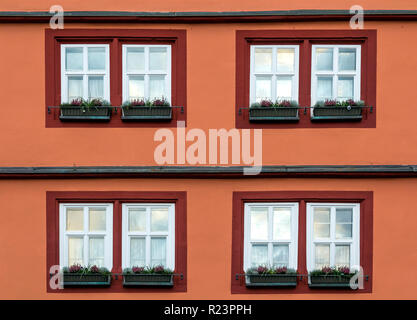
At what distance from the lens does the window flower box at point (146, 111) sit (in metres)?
6.68

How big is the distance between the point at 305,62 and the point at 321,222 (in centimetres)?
239

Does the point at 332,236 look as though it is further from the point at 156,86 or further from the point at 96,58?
the point at 96,58

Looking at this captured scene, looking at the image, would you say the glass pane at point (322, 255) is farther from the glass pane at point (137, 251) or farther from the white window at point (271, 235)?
the glass pane at point (137, 251)

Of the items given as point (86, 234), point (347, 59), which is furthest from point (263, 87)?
point (86, 234)

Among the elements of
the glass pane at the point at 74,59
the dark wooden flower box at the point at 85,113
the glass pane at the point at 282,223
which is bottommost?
the glass pane at the point at 282,223

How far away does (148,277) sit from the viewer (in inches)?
264

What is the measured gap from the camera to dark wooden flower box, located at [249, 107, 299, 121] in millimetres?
6680

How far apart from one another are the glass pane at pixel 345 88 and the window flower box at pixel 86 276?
4.37m

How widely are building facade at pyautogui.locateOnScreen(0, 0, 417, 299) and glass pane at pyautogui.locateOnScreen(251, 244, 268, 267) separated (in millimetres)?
22

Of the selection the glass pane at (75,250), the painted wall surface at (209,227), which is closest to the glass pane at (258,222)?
the painted wall surface at (209,227)

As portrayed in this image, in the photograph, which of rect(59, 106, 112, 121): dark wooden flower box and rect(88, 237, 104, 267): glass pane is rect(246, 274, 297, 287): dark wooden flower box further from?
rect(59, 106, 112, 121): dark wooden flower box

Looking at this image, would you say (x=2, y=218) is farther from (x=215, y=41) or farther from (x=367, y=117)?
(x=367, y=117)

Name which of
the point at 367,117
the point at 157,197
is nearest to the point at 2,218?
the point at 157,197

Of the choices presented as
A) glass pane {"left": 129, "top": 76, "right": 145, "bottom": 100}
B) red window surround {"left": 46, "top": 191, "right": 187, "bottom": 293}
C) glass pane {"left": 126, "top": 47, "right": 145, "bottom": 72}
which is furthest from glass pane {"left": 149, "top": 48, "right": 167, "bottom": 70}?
red window surround {"left": 46, "top": 191, "right": 187, "bottom": 293}
